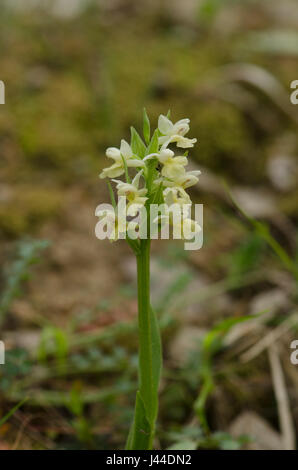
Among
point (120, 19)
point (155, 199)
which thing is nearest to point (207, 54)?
point (120, 19)

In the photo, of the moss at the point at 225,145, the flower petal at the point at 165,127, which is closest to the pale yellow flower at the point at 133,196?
the flower petal at the point at 165,127

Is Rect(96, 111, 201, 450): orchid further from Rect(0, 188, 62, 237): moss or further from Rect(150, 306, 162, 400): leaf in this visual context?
Rect(0, 188, 62, 237): moss

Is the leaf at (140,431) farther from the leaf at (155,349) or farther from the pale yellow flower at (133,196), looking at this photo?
the pale yellow flower at (133,196)

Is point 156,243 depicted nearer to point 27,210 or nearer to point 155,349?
point 27,210

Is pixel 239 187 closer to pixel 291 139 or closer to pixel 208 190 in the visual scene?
pixel 208 190

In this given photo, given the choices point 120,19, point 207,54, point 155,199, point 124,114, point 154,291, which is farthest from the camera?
point 120,19

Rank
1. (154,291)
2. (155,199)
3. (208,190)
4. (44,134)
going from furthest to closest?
(44,134) → (208,190) → (154,291) → (155,199)

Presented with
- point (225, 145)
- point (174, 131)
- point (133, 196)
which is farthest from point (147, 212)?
point (225, 145)

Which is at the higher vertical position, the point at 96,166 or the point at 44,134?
the point at 44,134
